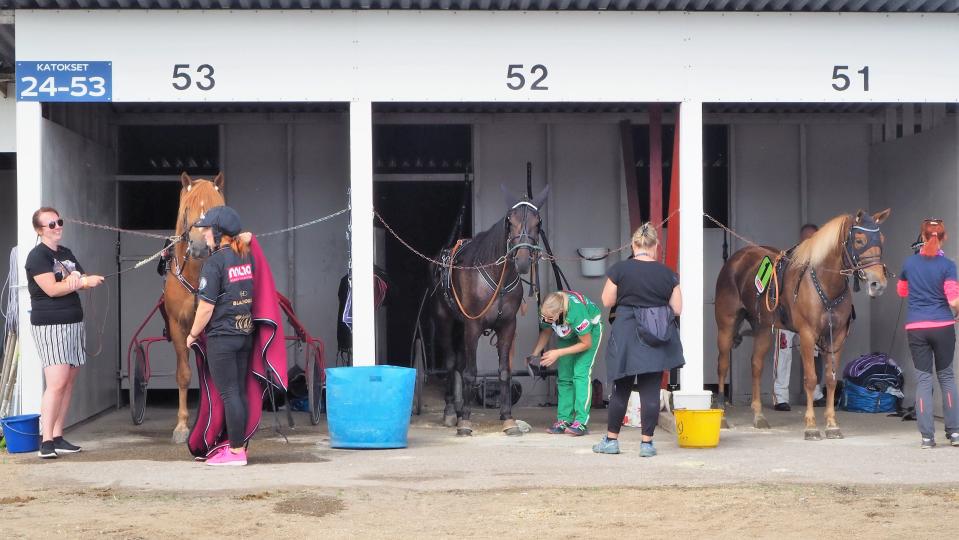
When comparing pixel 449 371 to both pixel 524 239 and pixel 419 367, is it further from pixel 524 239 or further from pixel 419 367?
pixel 524 239

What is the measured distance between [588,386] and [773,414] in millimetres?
2764

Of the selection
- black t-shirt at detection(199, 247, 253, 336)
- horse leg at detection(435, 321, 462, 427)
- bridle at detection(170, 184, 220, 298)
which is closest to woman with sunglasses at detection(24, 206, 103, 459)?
bridle at detection(170, 184, 220, 298)

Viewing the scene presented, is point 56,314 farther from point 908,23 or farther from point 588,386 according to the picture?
point 908,23

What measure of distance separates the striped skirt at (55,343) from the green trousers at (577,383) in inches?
151

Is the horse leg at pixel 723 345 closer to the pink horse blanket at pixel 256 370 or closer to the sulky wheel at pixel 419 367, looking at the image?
the sulky wheel at pixel 419 367

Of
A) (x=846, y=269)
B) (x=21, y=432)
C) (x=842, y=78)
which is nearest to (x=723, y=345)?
(x=846, y=269)

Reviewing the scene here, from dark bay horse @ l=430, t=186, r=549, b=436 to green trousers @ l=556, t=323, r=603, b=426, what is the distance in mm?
454

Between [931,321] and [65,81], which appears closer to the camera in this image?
[931,321]

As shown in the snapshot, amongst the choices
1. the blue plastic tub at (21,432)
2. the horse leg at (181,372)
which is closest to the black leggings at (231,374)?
the horse leg at (181,372)

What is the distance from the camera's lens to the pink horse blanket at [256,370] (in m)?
8.59

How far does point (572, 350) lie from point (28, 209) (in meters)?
4.40

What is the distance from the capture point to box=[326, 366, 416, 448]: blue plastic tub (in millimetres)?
9336

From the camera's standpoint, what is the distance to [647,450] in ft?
29.5

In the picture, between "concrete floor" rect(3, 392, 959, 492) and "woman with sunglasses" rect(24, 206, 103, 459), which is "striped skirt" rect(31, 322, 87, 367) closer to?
"woman with sunglasses" rect(24, 206, 103, 459)
